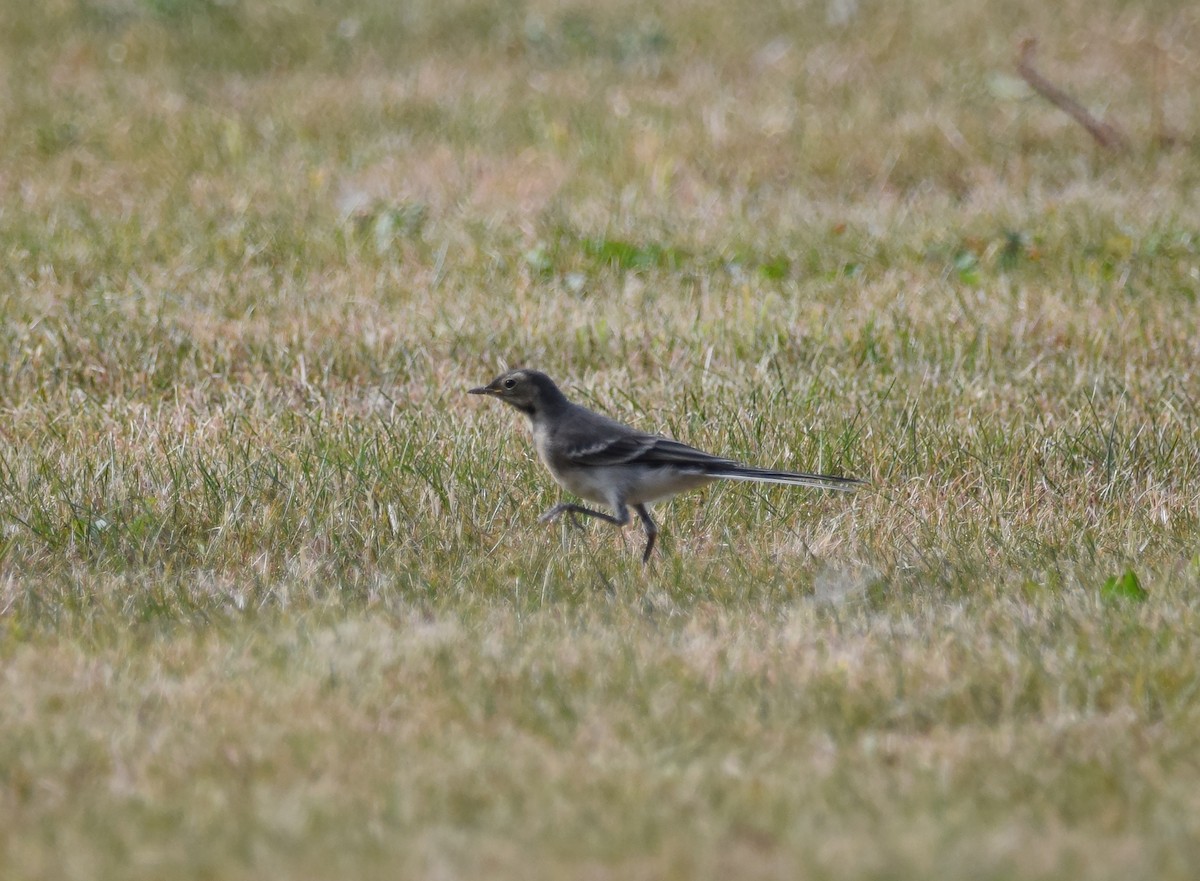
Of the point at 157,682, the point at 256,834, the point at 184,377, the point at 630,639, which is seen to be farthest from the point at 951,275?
the point at 256,834

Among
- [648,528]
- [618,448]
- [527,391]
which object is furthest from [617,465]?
[527,391]

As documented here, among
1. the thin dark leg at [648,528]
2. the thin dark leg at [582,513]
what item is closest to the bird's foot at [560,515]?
the thin dark leg at [582,513]

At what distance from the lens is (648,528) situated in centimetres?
589

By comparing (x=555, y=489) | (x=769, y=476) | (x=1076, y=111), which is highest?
(x=1076, y=111)

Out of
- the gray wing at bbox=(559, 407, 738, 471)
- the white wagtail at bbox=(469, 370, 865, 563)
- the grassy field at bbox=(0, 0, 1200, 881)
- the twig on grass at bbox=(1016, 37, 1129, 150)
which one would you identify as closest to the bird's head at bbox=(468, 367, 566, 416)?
the white wagtail at bbox=(469, 370, 865, 563)

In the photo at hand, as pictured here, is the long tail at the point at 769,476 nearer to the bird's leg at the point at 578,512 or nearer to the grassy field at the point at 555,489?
the grassy field at the point at 555,489

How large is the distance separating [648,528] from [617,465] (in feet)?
0.86

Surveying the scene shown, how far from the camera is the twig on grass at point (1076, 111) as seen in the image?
10.7 meters


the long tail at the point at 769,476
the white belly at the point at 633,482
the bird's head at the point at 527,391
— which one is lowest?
the white belly at the point at 633,482

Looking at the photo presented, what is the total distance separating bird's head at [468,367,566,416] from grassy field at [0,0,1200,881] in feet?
1.09

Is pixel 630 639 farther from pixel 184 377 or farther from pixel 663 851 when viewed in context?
pixel 184 377

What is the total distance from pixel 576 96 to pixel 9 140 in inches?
163

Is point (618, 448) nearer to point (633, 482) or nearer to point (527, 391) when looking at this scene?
point (633, 482)

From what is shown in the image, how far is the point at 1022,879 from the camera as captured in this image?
3232 mm
